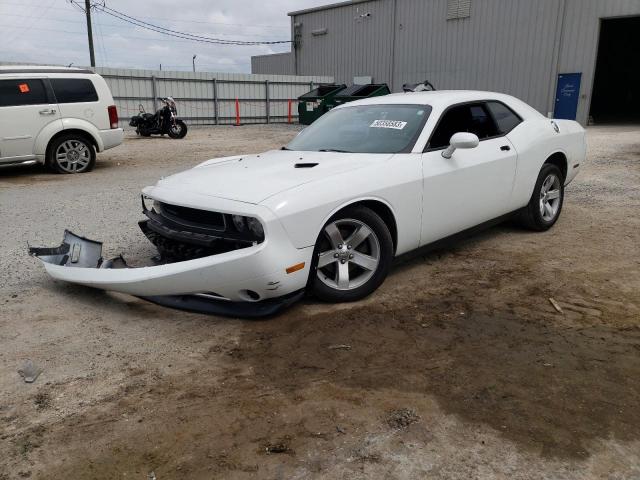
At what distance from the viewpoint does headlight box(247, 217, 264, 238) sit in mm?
3328

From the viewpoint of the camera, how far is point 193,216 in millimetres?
3717

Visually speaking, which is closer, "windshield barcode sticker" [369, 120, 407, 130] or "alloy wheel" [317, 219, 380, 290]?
"alloy wheel" [317, 219, 380, 290]

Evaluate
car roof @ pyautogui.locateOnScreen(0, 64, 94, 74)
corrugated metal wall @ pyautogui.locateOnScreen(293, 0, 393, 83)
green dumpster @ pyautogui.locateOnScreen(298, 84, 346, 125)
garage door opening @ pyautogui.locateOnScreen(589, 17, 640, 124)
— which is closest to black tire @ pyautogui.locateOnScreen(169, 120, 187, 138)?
green dumpster @ pyautogui.locateOnScreen(298, 84, 346, 125)

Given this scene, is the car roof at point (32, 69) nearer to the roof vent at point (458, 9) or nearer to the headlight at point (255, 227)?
the headlight at point (255, 227)

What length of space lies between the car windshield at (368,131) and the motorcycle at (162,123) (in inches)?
541

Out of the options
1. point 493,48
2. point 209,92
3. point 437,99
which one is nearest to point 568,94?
point 493,48

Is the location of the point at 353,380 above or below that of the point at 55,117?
below

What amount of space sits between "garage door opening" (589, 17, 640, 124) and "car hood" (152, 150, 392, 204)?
26872 millimetres

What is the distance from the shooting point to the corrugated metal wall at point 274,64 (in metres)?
34.8

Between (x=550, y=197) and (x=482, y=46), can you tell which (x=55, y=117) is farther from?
(x=482, y=46)

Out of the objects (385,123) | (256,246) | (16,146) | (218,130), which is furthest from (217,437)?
(218,130)

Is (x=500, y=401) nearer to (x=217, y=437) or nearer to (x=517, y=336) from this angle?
(x=517, y=336)

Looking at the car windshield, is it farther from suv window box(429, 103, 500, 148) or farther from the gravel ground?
the gravel ground

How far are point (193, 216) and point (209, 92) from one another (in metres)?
22.7
